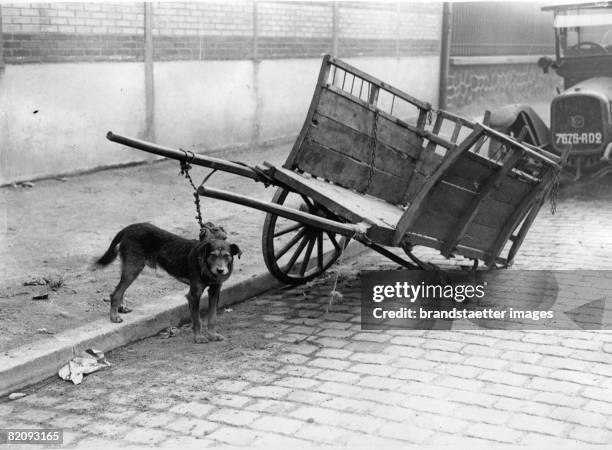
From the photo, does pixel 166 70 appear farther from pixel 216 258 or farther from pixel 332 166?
pixel 216 258

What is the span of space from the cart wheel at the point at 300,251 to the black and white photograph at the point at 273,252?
2cm

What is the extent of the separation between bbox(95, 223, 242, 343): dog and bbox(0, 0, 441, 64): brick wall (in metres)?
3.97

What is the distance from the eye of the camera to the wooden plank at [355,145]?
6133 mm

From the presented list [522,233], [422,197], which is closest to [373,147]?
[422,197]

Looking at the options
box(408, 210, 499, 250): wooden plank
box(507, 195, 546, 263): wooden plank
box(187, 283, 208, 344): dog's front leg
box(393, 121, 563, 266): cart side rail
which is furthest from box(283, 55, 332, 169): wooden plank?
box(507, 195, 546, 263): wooden plank

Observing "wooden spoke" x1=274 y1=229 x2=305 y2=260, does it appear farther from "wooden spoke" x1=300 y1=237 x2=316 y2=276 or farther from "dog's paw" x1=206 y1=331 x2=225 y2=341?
"dog's paw" x1=206 y1=331 x2=225 y2=341

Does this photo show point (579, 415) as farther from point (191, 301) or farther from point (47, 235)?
point (47, 235)

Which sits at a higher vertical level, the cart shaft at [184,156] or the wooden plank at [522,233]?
the cart shaft at [184,156]

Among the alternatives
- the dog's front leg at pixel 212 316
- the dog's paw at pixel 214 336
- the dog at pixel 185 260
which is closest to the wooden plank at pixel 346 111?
the dog at pixel 185 260

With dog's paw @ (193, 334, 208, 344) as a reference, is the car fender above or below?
above

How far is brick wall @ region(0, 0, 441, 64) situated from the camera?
8.59 meters

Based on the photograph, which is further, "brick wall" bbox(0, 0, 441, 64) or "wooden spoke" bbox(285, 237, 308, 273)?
"brick wall" bbox(0, 0, 441, 64)

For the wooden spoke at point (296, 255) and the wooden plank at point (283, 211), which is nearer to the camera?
the wooden plank at point (283, 211)

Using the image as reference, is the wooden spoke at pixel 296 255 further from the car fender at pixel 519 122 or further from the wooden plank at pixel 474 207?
the car fender at pixel 519 122
